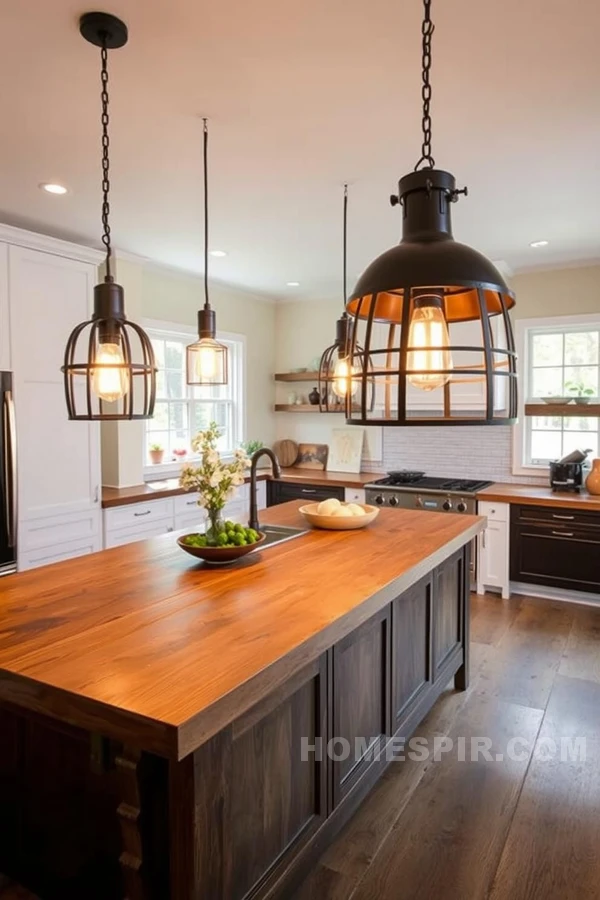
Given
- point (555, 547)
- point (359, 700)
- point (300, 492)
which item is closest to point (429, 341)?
point (359, 700)

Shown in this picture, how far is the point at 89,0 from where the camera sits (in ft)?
5.58

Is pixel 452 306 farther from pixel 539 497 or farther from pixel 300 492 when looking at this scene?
pixel 300 492

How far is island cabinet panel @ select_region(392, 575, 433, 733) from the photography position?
7.70 ft

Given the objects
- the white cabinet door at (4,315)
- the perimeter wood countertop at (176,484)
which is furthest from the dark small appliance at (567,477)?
the white cabinet door at (4,315)

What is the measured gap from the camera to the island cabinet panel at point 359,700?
1936 millimetres

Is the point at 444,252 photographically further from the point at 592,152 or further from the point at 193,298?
the point at 193,298

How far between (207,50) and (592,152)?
1.84m

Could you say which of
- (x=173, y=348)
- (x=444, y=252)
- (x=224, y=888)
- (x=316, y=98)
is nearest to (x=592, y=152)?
(x=316, y=98)

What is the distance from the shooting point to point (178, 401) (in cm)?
526

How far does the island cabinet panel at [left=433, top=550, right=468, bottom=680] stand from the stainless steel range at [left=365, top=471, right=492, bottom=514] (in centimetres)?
155

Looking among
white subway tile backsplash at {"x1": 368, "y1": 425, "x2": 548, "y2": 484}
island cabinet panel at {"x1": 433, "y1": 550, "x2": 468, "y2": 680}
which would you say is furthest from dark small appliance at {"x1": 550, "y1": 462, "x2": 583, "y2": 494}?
island cabinet panel at {"x1": 433, "y1": 550, "x2": 468, "y2": 680}

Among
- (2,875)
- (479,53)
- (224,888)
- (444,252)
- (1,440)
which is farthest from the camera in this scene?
(1,440)

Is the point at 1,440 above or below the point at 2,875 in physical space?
above

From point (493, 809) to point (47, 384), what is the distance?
10.5ft
